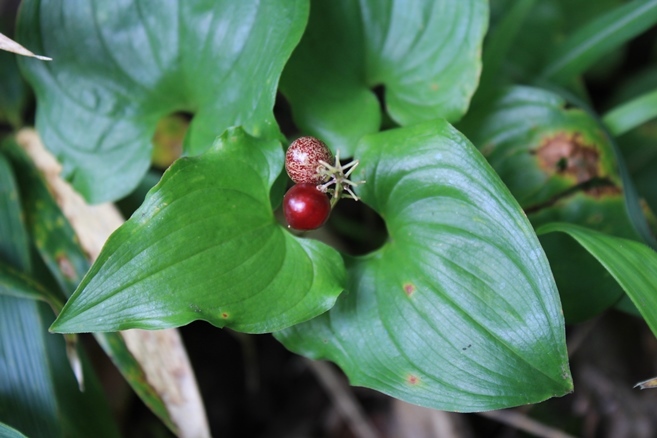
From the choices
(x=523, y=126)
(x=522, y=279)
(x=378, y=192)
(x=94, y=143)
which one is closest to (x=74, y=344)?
(x=94, y=143)

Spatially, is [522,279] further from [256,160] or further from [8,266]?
[8,266]

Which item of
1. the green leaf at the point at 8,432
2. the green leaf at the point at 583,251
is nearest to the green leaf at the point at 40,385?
the green leaf at the point at 8,432

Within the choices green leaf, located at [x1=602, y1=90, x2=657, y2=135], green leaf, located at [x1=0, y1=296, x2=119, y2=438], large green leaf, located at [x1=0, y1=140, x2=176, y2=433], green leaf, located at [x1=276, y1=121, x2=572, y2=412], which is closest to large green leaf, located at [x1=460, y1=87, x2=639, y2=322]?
green leaf, located at [x1=602, y1=90, x2=657, y2=135]

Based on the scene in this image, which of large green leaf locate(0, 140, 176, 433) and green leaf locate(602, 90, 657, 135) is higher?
green leaf locate(602, 90, 657, 135)

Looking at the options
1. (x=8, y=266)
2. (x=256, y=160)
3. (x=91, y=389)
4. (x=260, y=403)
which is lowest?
(x=260, y=403)

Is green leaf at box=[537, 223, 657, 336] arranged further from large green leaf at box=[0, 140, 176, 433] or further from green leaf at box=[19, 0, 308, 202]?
large green leaf at box=[0, 140, 176, 433]

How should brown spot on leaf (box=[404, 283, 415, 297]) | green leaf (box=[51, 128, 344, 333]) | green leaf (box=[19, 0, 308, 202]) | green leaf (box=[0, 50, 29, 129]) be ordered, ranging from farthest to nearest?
1. green leaf (box=[0, 50, 29, 129])
2. green leaf (box=[19, 0, 308, 202])
3. brown spot on leaf (box=[404, 283, 415, 297])
4. green leaf (box=[51, 128, 344, 333])
